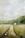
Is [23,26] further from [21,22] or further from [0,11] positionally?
[0,11]

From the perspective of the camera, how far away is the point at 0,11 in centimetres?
131

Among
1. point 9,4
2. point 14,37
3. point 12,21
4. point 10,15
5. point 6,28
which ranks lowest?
point 14,37

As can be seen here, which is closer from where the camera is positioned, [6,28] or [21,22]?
[6,28]

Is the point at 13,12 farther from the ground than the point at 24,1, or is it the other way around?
the point at 24,1

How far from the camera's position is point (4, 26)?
3.78 feet

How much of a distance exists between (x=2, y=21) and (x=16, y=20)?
0.79 ft

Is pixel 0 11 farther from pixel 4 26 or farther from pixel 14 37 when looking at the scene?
pixel 14 37

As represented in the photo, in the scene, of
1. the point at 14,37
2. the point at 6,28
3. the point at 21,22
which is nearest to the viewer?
the point at 14,37

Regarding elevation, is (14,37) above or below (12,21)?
below

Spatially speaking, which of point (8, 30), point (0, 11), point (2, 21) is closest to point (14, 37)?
point (8, 30)

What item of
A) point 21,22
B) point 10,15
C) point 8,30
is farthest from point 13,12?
point 8,30

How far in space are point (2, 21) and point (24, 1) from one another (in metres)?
0.51

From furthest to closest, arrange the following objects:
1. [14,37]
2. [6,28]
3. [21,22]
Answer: [21,22]
[6,28]
[14,37]

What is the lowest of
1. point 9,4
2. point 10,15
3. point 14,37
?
point 14,37
